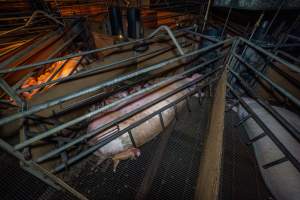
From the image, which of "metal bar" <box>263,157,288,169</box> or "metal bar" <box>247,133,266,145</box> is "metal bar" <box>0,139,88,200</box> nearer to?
"metal bar" <box>263,157,288,169</box>

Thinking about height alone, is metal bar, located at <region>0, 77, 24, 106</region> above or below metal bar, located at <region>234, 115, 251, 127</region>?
above

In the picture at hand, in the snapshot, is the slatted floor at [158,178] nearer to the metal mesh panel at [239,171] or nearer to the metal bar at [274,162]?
the metal mesh panel at [239,171]

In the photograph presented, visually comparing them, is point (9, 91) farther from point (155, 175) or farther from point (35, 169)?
point (155, 175)

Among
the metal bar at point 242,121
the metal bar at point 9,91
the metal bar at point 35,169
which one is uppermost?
the metal bar at point 9,91

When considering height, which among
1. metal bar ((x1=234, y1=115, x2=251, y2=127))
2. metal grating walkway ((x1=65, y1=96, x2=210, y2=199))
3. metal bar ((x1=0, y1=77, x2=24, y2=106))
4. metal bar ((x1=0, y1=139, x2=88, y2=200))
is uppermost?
metal bar ((x1=0, y1=77, x2=24, y2=106))

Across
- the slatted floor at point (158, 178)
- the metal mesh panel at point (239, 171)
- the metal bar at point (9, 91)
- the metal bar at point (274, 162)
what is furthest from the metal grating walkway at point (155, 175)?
the metal bar at point (9, 91)

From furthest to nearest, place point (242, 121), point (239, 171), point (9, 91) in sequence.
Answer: point (242, 121) < point (239, 171) < point (9, 91)

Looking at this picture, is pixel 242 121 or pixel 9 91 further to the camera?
pixel 242 121

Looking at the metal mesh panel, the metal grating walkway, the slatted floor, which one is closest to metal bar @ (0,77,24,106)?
the slatted floor

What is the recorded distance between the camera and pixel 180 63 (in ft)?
12.8

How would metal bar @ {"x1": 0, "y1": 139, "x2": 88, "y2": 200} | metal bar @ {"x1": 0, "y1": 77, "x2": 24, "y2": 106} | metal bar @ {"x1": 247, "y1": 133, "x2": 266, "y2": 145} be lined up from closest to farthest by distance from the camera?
1. metal bar @ {"x1": 0, "y1": 139, "x2": 88, "y2": 200}
2. metal bar @ {"x1": 0, "y1": 77, "x2": 24, "y2": 106}
3. metal bar @ {"x1": 247, "y1": 133, "x2": 266, "y2": 145}

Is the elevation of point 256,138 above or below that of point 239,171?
above

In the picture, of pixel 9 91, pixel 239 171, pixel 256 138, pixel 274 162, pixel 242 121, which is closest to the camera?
pixel 9 91

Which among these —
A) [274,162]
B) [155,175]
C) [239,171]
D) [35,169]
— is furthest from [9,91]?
[274,162]
